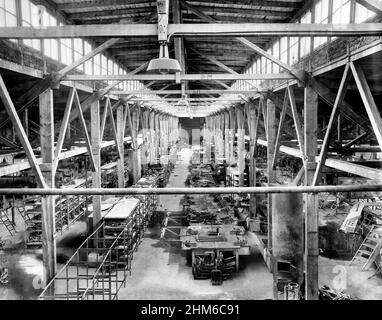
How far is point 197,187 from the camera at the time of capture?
7934 mm

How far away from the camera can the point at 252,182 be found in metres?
18.9

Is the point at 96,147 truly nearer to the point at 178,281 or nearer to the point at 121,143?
the point at 121,143

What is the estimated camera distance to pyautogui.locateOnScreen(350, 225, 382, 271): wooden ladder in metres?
13.3

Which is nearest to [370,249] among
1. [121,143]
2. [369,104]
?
[369,104]

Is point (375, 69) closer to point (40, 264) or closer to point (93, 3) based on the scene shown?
point (93, 3)

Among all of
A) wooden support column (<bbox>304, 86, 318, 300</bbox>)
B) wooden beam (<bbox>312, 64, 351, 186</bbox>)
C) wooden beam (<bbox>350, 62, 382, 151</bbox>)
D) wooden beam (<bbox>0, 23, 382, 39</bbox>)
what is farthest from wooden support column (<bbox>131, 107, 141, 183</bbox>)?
wooden beam (<bbox>350, 62, 382, 151</bbox>)

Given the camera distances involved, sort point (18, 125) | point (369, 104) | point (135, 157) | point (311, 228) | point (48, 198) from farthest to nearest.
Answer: point (135, 157) → point (311, 228) → point (48, 198) → point (18, 125) → point (369, 104)

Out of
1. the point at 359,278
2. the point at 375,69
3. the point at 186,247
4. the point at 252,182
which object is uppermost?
the point at 375,69

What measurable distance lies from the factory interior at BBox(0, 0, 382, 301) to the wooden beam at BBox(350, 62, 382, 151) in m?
0.03

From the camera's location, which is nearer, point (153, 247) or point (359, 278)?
point (359, 278)

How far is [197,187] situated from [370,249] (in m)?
10.6

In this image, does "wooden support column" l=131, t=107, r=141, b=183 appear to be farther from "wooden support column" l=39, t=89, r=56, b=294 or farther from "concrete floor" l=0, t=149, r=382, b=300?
"wooden support column" l=39, t=89, r=56, b=294
